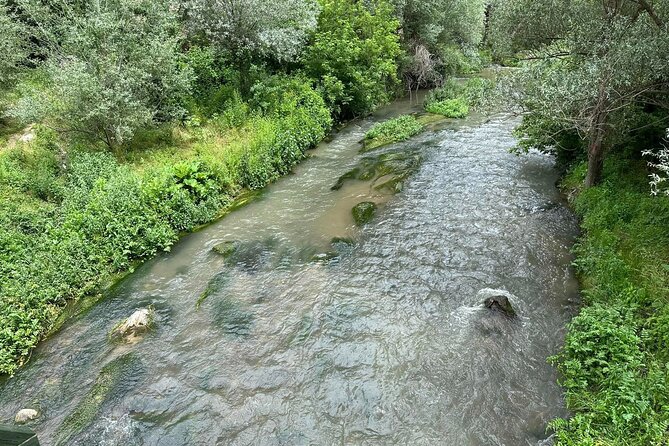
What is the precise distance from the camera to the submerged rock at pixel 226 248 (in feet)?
38.3

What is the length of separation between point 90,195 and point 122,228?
1627 millimetres

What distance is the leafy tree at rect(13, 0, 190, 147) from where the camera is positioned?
13.3 metres

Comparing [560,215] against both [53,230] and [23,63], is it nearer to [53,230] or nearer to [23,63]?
[53,230]

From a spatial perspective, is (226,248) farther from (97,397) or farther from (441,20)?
(441,20)

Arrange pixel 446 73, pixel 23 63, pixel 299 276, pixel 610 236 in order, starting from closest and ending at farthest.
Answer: pixel 610 236 → pixel 299 276 → pixel 23 63 → pixel 446 73

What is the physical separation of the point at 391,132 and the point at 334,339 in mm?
13789

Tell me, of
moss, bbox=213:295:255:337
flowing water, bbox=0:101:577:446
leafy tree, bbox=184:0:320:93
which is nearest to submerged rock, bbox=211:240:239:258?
flowing water, bbox=0:101:577:446

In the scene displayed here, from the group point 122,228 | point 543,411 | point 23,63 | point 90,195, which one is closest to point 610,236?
point 543,411

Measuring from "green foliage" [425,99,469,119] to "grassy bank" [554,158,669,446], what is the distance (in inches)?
492

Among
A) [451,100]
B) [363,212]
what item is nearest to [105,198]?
[363,212]

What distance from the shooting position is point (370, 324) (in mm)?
8750

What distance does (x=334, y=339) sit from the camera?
845 cm

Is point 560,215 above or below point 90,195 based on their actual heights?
below

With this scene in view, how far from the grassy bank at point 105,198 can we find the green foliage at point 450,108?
9109 mm
